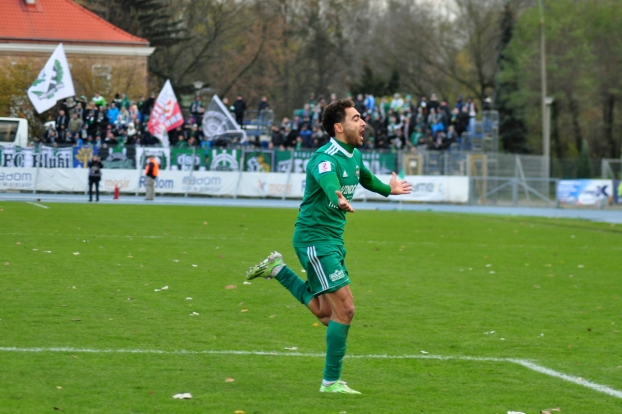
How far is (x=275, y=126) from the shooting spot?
138 ft

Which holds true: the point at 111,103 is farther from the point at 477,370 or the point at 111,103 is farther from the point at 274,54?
the point at 477,370

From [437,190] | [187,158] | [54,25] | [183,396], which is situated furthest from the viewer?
[437,190]

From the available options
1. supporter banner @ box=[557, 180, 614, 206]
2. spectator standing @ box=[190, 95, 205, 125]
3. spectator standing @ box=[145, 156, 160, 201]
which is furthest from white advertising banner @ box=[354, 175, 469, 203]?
spectator standing @ box=[145, 156, 160, 201]

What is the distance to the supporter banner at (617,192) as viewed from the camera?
132ft

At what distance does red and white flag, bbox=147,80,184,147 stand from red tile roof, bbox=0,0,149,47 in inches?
193

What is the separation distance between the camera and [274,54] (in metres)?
66.1

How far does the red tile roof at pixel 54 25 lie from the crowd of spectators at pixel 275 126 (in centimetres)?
273

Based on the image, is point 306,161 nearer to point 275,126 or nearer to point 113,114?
point 275,126

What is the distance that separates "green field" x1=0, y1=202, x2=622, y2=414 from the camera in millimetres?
6574

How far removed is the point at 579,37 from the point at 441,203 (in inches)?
1141

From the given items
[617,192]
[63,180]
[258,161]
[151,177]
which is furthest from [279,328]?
[617,192]

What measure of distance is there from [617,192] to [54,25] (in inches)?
965

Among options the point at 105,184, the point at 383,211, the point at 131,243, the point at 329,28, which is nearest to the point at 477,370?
the point at 131,243

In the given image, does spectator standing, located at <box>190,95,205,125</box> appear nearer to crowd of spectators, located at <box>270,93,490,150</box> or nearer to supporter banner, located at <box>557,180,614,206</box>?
crowd of spectators, located at <box>270,93,490,150</box>
